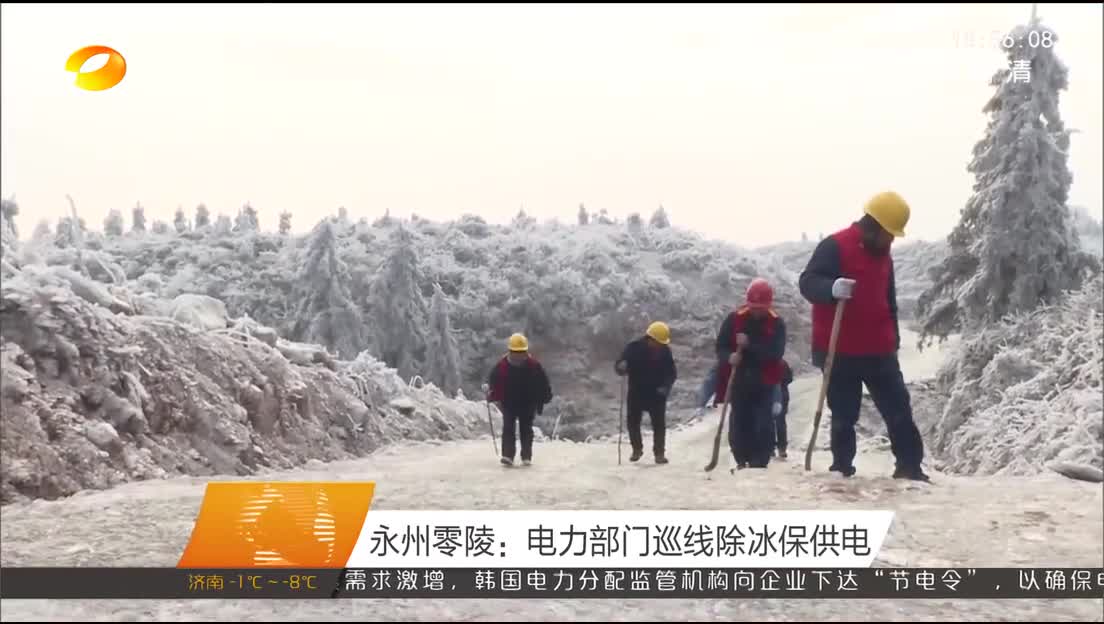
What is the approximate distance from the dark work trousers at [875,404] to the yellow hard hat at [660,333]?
2.25ft

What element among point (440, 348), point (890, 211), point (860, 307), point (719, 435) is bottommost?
point (719, 435)

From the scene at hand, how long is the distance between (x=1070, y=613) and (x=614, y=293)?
1719 millimetres

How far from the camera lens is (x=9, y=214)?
3271 mm

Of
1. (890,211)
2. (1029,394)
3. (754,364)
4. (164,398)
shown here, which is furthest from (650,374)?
(164,398)

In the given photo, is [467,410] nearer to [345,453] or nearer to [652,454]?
[652,454]

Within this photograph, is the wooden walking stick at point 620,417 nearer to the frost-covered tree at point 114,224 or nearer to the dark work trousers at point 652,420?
the dark work trousers at point 652,420

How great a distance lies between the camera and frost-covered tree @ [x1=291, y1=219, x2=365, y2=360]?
2885mm

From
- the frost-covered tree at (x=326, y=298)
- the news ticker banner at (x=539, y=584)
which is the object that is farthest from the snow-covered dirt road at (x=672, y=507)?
the frost-covered tree at (x=326, y=298)

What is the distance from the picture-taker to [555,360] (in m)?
3.06

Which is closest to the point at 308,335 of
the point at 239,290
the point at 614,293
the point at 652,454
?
the point at 239,290

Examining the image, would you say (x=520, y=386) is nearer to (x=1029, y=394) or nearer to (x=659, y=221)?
(x=659, y=221)

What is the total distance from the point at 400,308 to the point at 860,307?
148 cm

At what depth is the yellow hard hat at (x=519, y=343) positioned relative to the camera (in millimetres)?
2942

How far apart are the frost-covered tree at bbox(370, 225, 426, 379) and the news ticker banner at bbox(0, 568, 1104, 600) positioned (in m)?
0.79
